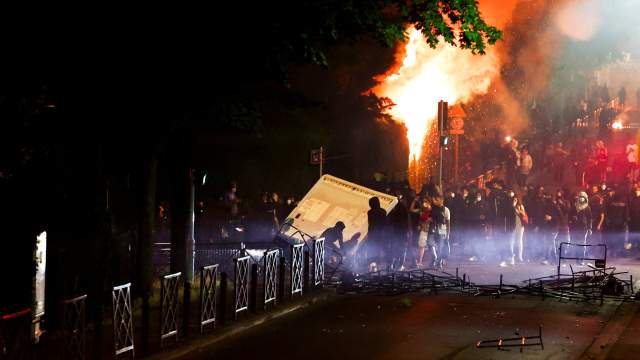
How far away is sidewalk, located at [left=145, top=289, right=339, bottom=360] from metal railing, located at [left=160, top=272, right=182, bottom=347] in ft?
0.60

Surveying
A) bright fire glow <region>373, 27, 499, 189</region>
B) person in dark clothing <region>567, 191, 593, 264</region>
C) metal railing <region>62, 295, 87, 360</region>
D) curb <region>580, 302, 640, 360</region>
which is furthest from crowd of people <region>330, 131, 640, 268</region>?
metal railing <region>62, 295, 87, 360</region>

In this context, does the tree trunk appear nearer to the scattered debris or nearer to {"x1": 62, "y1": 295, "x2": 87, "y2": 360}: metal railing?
{"x1": 62, "y1": 295, "x2": 87, "y2": 360}: metal railing

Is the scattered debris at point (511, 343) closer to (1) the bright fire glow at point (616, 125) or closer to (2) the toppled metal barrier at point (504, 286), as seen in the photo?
(2) the toppled metal barrier at point (504, 286)

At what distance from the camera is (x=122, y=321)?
994 cm

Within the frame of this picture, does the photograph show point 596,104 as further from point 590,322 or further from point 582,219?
point 590,322

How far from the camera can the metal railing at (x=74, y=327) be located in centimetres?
883

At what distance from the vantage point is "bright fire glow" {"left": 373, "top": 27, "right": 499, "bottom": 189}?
116 ft

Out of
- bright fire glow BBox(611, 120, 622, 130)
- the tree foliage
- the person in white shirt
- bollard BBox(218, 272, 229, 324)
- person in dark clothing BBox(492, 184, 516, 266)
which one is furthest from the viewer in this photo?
bright fire glow BBox(611, 120, 622, 130)

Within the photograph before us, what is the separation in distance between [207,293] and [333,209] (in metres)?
8.36

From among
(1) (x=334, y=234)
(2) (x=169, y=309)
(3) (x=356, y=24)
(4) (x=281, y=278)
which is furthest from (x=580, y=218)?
(2) (x=169, y=309)

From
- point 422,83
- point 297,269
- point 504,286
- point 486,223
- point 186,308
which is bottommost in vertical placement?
point 504,286

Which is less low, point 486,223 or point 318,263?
point 486,223

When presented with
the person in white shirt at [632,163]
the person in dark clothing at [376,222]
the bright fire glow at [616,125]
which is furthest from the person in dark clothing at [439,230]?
the bright fire glow at [616,125]

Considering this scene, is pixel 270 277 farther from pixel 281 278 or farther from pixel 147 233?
pixel 147 233
